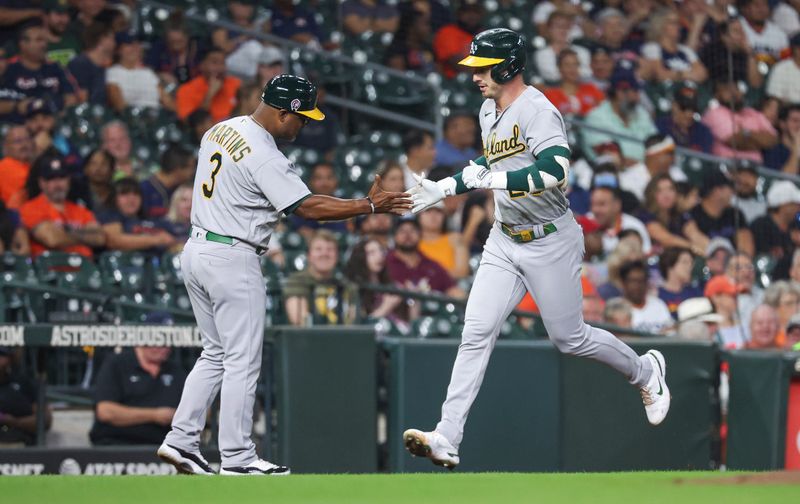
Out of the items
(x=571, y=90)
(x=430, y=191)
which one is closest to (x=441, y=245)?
(x=571, y=90)

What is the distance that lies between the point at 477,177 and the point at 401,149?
581cm

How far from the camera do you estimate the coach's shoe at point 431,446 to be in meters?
5.41

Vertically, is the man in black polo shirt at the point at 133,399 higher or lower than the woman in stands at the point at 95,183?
lower

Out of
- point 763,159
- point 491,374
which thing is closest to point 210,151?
point 491,374

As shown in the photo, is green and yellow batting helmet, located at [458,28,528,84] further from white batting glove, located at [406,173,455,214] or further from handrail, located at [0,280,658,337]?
handrail, located at [0,280,658,337]

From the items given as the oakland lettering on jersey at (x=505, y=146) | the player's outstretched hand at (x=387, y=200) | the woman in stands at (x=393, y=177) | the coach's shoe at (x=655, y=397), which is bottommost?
the coach's shoe at (x=655, y=397)

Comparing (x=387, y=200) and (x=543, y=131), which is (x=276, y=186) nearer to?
(x=387, y=200)

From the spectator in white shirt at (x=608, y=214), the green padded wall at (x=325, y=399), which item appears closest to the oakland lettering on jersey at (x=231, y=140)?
the green padded wall at (x=325, y=399)

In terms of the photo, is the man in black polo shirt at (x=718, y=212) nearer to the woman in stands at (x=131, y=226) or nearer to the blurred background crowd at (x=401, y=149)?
the blurred background crowd at (x=401, y=149)

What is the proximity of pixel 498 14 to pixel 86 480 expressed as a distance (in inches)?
343

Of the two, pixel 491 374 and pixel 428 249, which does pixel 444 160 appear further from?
pixel 491 374

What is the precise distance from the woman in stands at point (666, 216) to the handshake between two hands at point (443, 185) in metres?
5.38

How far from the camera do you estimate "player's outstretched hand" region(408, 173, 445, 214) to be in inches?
215

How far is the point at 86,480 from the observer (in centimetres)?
495
